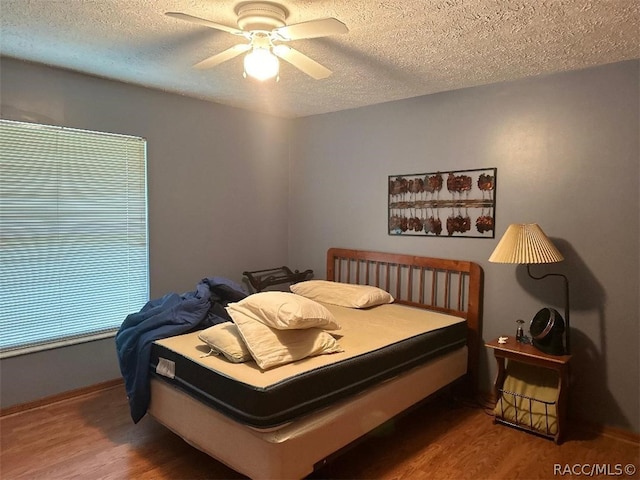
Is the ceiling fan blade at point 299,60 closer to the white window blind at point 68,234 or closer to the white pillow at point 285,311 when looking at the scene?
the white pillow at point 285,311

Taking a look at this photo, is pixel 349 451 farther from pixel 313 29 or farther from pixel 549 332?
pixel 313 29

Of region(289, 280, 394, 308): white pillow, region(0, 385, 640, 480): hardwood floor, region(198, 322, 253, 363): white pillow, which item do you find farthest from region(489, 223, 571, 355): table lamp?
region(198, 322, 253, 363): white pillow

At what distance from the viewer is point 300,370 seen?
212 centimetres

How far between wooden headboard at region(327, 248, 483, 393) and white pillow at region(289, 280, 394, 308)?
0.17 meters

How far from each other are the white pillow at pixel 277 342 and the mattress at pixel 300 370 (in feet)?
0.13

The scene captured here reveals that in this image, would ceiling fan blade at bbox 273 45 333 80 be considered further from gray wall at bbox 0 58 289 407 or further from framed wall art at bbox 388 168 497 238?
gray wall at bbox 0 58 289 407

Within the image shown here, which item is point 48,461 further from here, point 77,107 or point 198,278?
point 77,107

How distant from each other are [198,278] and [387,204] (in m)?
1.85

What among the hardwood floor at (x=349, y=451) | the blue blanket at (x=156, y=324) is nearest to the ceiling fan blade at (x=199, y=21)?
the blue blanket at (x=156, y=324)

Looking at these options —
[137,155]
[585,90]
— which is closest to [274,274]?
[137,155]

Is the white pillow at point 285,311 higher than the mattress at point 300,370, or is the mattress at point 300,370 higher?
the white pillow at point 285,311

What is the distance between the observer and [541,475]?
7.84ft

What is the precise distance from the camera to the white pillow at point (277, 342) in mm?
2166

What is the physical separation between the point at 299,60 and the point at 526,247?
71.0 inches
